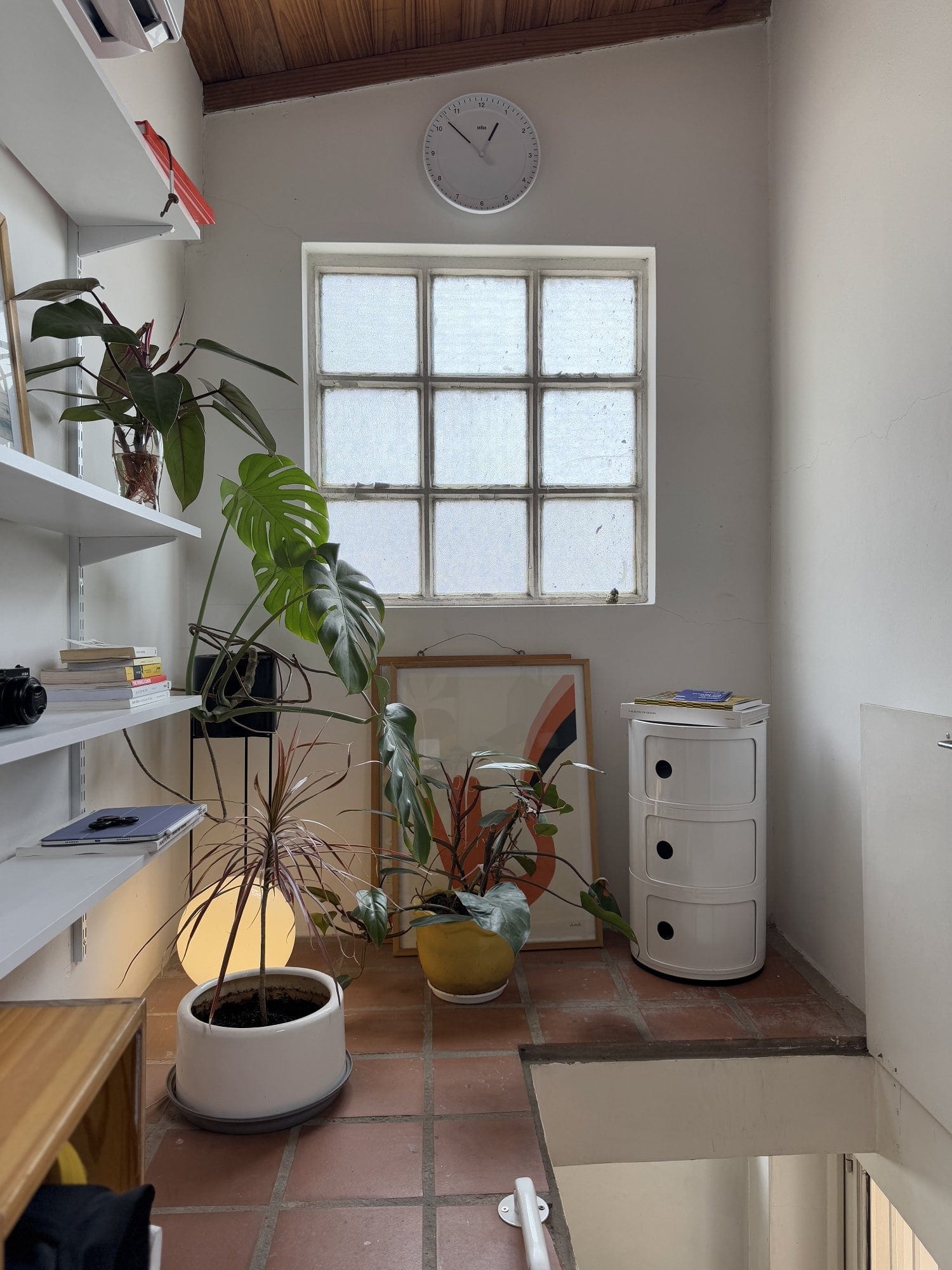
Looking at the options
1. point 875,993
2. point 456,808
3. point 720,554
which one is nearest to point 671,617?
point 720,554

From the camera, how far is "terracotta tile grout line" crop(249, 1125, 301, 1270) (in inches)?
52.8

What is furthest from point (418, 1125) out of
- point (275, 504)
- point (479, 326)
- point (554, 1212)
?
point (479, 326)

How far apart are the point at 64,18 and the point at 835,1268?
3362 millimetres

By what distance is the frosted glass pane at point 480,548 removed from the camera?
288 centimetres

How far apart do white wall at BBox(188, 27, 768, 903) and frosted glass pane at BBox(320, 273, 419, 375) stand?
0.55 ft

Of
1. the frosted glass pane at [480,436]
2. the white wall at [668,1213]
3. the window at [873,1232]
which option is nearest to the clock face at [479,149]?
the frosted glass pane at [480,436]

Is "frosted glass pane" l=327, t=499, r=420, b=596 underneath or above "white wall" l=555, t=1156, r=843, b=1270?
above

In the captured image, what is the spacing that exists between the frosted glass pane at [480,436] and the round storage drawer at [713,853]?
4.25 ft

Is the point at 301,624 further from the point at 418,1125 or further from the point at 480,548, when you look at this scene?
the point at 418,1125

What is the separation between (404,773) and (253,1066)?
24.7 inches

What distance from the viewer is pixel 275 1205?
1.46 m

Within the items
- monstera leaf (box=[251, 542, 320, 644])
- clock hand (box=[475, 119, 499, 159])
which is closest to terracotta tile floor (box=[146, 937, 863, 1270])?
monstera leaf (box=[251, 542, 320, 644])

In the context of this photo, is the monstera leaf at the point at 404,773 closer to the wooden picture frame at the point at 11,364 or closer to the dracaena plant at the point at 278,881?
the dracaena plant at the point at 278,881

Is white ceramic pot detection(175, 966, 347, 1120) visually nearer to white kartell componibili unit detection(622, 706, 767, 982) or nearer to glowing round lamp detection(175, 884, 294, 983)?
glowing round lamp detection(175, 884, 294, 983)
